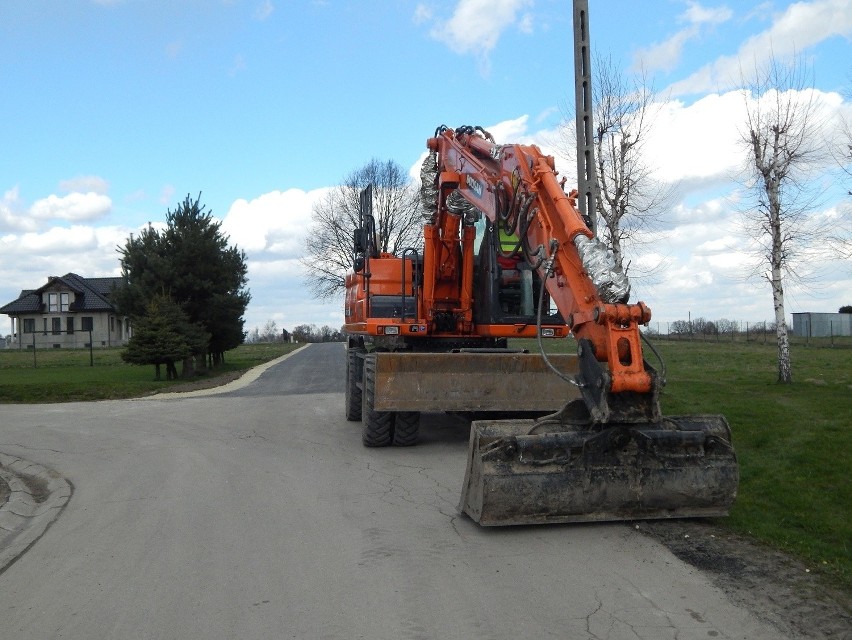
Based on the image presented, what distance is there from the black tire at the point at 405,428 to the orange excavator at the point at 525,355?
0.02 m

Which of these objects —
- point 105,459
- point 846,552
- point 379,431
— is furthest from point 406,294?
point 846,552

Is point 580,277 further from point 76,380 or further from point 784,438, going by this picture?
point 76,380

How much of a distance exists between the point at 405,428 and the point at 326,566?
5.41 metres

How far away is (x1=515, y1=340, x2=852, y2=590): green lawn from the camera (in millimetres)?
6559

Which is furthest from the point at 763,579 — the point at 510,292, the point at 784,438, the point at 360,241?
the point at 360,241

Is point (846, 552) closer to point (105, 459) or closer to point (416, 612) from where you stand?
point (416, 612)

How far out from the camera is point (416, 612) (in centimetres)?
510

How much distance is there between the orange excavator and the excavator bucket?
0.01 meters

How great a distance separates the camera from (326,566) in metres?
6.07

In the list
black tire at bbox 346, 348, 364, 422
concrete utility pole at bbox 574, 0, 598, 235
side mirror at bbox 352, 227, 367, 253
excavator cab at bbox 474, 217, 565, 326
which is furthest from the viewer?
black tire at bbox 346, 348, 364, 422

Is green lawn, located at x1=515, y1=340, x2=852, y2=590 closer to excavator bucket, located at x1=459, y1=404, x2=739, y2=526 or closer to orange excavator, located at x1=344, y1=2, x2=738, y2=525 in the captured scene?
excavator bucket, located at x1=459, y1=404, x2=739, y2=526

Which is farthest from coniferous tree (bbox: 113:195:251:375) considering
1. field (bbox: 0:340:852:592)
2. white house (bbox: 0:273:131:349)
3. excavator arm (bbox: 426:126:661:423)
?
white house (bbox: 0:273:131:349)

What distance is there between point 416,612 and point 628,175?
14.1 metres

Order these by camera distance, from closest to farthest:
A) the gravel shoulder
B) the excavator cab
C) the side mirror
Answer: the gravel shoulder, the excavator cab, the side mirror
